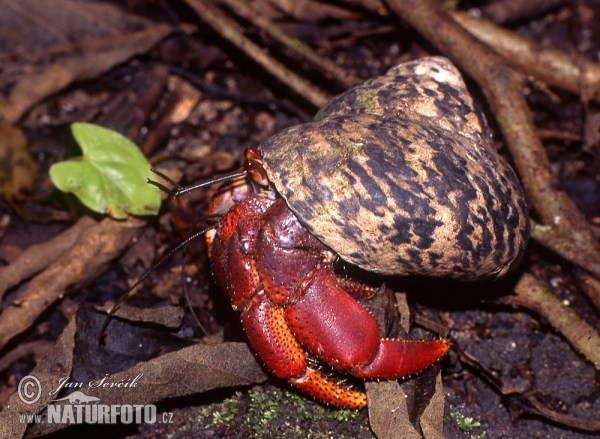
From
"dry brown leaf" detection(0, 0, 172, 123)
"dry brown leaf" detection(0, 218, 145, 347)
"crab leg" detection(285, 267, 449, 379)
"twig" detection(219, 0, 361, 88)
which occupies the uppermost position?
"twig" detection(219, 0, 361, 88)

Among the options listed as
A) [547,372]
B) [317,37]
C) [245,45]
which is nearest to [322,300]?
[547,372]

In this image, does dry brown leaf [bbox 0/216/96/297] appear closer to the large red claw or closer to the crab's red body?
the crab's red body

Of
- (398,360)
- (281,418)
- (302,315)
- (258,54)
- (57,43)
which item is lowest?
(281,418)

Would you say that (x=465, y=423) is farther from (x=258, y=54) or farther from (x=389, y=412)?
(x=258, y=54)

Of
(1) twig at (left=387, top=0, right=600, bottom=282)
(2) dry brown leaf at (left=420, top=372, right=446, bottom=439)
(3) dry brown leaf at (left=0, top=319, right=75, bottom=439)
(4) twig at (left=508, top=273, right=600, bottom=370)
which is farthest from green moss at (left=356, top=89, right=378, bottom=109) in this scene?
(3) dry brown leaf at (left=0, top=319, right=75, bottom=439)

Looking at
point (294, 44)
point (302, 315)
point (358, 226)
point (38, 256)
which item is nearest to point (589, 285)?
point (358, 226)

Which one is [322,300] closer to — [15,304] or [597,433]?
[597,433]
